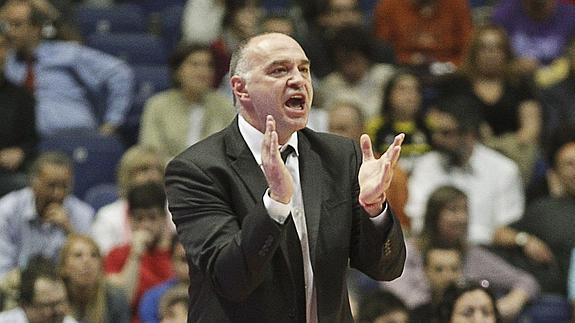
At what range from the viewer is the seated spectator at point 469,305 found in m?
4.87

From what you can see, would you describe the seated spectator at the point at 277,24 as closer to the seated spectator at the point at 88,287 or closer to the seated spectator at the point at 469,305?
the seated spectator at the point at 88,287

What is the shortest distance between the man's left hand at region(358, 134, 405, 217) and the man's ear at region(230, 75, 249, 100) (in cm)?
29

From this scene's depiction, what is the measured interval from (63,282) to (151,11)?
3.42 meters

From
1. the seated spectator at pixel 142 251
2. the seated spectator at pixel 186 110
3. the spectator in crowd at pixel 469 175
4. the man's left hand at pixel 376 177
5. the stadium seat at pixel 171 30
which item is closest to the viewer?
the man's left hand at pixel 376 177

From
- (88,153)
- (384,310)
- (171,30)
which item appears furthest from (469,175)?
(171,30)

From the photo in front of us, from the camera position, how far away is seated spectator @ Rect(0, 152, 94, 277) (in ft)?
20.0

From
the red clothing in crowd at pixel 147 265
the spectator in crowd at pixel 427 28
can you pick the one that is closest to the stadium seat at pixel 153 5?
the spectator in crowd at pixel 427 28

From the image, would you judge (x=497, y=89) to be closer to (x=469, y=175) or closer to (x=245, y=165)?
(x=469, y=175)

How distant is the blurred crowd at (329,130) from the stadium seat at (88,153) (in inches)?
0.5

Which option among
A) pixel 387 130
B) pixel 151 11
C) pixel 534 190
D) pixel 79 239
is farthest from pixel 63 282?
pixel 151 11

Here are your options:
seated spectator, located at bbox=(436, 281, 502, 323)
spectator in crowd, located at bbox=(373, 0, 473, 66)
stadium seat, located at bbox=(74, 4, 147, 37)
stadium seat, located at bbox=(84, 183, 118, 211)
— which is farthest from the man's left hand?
stadium seat, located at bbox=(74, 4, 147, 37)

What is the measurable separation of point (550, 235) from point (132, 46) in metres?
2.94

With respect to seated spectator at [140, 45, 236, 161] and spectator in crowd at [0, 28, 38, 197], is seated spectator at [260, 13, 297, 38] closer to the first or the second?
seated spectator at [140, 45, 236, 161]

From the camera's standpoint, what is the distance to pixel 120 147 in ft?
23.0
